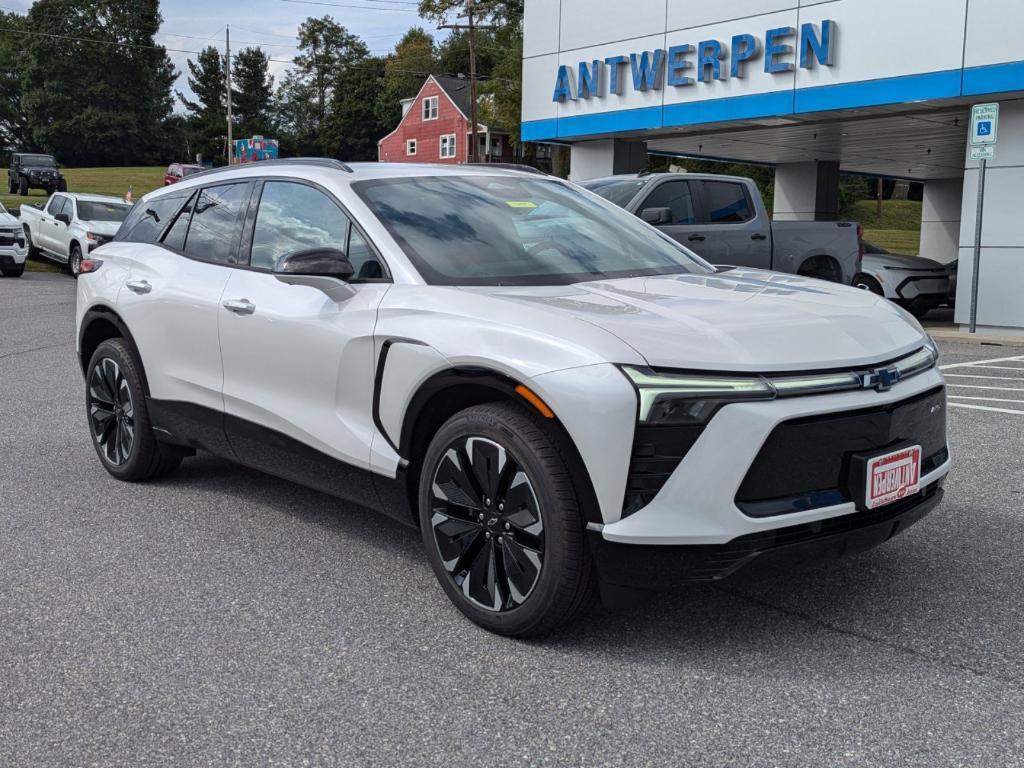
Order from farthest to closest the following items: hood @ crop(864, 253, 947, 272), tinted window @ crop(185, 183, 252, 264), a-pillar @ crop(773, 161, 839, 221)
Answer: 1. a-pillar @ crop(773, 161, 839, 221)
2. hood @ crop(864, 253, 947, 272)
3. tinted window @ crop(185, 183, 252, 264)

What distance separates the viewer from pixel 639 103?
2042 cm

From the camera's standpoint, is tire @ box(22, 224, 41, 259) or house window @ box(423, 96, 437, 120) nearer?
tire @ box(22, 224, 41, 259)

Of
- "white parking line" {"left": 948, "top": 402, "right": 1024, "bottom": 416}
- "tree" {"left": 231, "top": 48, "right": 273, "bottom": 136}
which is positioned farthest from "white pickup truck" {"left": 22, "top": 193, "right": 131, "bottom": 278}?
"tree" {"left": 231, "top": 48, "right": 273, "bottom": 136}

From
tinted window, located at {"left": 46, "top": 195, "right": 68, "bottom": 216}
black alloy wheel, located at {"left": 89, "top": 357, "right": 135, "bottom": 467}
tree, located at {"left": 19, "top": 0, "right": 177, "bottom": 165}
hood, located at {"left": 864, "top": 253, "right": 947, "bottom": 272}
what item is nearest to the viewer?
black alloy wheel, located at {"left": 89, "top": 357, "right": 135, "bottom": 467}

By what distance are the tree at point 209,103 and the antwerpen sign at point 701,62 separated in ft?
267

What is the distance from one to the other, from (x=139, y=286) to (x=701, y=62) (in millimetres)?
15494

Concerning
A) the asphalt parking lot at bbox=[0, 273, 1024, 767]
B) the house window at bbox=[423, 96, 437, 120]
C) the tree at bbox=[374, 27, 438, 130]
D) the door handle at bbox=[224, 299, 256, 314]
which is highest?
the tree at bbox=[374, 27, 438, 130]

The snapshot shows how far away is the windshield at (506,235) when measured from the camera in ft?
13.7

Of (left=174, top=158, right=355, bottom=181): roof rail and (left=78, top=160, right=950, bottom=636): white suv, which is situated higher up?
(left=174, top=158, right=355, bottom=181): roof rail

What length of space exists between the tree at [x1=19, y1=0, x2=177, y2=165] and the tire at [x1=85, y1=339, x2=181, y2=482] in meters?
87.1

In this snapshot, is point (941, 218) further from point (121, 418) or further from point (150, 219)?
point (121, 418)

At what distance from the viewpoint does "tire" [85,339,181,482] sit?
5.62m

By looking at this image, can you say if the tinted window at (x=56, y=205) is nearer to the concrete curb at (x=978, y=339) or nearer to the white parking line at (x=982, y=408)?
the concrete curb at (x=978, y=339)

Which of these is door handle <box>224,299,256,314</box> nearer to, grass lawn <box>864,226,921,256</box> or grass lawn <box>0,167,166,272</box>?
grass lawn <box>864,226,921,256</box>
